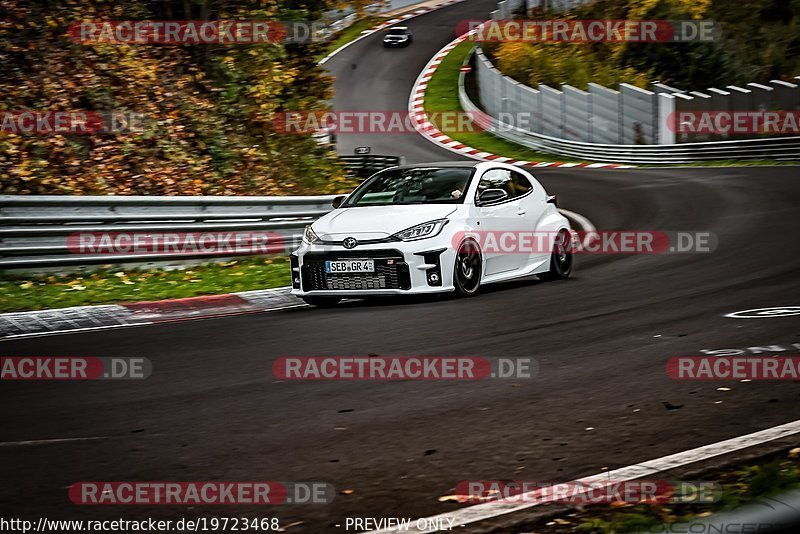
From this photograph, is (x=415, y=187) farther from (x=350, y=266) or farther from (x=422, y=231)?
(x=350, y=266)

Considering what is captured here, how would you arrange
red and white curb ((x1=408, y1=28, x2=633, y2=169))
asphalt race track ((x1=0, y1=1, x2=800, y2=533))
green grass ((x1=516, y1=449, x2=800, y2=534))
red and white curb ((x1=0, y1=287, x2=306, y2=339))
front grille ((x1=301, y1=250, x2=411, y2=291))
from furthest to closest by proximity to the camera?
1. red and white curb ((x1=408, y1=28, x2=633, y2=169))
2. front grille ((x1=301, y1=250, x2=411, y2=291))
3. red and white curb ((x1=0, y1=287, x2=306, y2=339))
4. asphalt race track ((x1=0, y1=1, x2=800, y2=533))
5. green grass ((x1=516, y1=449, x2=800, y2=534))

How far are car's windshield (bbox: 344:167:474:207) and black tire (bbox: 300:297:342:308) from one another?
1080 millimetres

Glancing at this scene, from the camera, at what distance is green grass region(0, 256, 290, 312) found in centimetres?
1140

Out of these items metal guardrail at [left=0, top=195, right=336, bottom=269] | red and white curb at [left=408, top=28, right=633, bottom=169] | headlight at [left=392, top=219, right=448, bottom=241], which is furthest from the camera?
red and white curb at [left=408, top=28, right=633, bottom=169]

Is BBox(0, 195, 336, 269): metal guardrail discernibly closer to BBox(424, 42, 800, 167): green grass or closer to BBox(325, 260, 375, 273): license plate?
BBox(325, 260, 375, 273): license plate

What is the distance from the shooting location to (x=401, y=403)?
660cm

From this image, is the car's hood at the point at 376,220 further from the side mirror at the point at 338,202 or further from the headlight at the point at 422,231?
the side mirror at the point at 338,202

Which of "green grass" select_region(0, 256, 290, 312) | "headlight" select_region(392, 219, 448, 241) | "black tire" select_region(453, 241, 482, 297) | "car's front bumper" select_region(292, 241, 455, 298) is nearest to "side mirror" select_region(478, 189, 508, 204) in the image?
"black tire" select_region(453, 241, 482, 297)

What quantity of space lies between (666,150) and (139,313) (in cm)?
2697

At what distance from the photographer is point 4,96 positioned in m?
15.8

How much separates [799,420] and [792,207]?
14525 mm

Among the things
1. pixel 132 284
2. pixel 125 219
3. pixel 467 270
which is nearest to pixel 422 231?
pixel 467 270

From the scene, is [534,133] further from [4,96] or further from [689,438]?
[689,438]

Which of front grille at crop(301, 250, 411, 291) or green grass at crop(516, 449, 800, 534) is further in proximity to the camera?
front grille at crop(301, 250, 411, 291)
